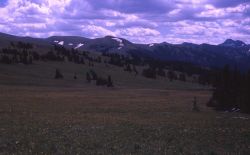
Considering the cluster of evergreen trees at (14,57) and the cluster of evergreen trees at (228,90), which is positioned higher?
the cluster of evergreen trees at (14,57)

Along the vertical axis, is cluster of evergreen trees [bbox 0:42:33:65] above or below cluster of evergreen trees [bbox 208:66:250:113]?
above

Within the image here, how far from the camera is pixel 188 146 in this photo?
2116 cm

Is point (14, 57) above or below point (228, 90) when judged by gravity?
above

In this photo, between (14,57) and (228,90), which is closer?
(228,90)

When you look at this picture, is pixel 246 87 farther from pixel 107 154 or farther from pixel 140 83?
pixel 140 83

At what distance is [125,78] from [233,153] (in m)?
164

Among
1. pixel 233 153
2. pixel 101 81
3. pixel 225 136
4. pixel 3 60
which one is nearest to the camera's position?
pixel 233 153

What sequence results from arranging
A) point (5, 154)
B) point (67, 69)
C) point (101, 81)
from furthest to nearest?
point (67, 69) → point (101, 81) → point (5, 154)

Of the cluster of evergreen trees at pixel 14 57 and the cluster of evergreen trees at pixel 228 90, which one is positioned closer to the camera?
the cluster of evergreen trees at pixel 228 90

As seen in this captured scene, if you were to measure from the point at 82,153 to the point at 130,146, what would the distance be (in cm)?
300

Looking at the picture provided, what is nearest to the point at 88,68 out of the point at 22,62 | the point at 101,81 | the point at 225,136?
the point at 22,62

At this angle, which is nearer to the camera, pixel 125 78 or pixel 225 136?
pixel 225 136

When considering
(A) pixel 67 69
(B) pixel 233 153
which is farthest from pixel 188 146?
(A) pixel 67 69

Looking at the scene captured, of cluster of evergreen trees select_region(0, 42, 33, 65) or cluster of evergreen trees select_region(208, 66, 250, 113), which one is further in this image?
cluster of evergreen trees select_region(0, 42, 33, 65)
